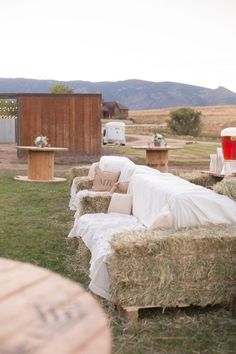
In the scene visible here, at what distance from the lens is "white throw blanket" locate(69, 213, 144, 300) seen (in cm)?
469

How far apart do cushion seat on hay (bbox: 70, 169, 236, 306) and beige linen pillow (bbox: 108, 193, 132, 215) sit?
18 cm

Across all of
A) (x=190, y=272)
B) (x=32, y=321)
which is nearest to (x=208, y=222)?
(x=190, y=272)

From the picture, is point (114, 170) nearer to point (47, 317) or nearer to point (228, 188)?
point (228, 188)

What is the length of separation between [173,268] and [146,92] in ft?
503

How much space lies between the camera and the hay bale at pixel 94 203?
272 inches

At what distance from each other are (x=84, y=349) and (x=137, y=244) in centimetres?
265

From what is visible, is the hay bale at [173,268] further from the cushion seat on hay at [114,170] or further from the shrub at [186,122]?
the shrub at [186,122]

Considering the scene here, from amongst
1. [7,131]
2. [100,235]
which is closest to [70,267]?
[100,235]

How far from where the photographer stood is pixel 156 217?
5.00 meters

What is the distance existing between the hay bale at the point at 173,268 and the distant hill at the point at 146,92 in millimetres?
143645

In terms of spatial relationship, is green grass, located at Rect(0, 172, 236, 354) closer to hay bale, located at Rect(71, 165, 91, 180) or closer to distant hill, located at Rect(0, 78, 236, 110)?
hay bale, located at Rect(71, 165, 91, 180)

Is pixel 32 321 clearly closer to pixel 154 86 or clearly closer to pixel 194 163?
pixel 194 163

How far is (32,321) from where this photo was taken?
5.99ft

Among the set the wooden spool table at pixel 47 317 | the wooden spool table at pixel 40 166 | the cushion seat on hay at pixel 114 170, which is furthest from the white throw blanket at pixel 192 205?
the wooden spool table at pixel 40 166
